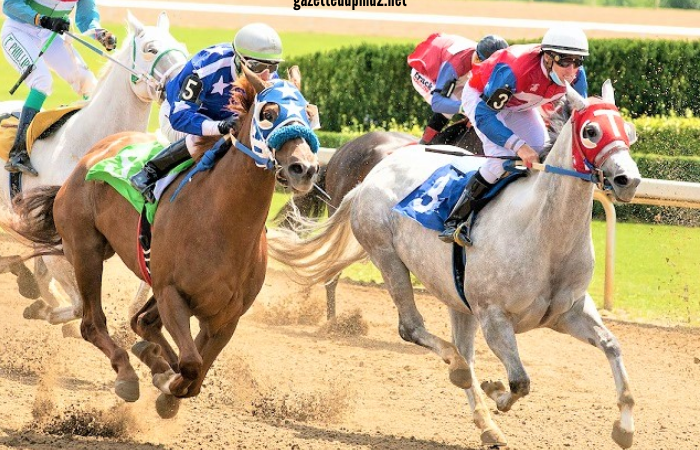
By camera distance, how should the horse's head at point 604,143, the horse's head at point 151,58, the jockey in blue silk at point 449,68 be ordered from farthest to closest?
the jockey in blue silk at point 449,68 → the horse's head at point 151,58 → the horse's head at point 604,143

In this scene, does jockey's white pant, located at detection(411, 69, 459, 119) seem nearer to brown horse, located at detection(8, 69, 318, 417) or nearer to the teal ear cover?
brown horse, located at detection(8, 69, 318, 417)

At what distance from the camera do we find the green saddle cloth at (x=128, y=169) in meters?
5.40

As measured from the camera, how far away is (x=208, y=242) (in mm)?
4922

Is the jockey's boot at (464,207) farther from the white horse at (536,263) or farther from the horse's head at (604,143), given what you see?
the horse's head at (604,143)

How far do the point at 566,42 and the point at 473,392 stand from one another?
1.79 meters

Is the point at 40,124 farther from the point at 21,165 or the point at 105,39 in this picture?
the point at 105,39

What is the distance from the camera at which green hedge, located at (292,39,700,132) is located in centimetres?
1412

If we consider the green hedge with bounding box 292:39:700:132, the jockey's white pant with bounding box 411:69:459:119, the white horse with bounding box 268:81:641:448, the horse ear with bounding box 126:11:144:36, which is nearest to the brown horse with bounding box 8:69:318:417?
the white horse with bounding box 268:81:641:448

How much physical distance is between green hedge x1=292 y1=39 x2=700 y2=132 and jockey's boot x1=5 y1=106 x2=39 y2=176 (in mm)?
7404

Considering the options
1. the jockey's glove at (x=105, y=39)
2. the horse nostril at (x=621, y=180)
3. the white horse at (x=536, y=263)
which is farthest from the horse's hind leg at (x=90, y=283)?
the horse nostril at (x=621, y=180)

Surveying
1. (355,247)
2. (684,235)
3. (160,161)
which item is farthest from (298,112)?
(684,235)

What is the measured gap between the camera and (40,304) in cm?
723

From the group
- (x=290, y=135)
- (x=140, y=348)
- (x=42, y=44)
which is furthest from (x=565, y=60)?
(x=42, y=44)

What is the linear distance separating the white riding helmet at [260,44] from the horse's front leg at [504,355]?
1.53 metres
